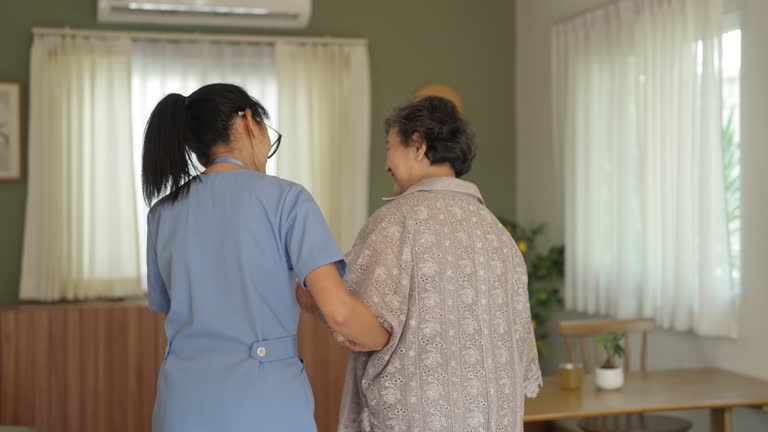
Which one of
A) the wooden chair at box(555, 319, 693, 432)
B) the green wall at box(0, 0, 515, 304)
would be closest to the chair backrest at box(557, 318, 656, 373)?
the wooden chair at box(555, 319, 693, 432)

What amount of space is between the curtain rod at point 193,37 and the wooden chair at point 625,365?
235cm

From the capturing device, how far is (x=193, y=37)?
5121 millimetres

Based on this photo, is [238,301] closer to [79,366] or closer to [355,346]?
[355,346]

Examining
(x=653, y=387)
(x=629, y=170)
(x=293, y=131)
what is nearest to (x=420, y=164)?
(x=653, y=387)

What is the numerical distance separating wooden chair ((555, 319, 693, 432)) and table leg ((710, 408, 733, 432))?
0.35 feet

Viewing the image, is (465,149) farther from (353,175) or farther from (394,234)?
(353,175)

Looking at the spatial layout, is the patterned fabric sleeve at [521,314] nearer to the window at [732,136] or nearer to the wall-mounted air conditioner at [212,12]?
the window at [732,136]

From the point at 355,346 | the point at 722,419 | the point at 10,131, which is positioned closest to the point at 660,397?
A: the point at 722,419

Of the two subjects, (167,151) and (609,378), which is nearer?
(167,151)

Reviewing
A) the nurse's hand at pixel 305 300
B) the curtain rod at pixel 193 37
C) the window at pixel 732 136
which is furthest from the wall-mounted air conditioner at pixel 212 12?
the nurse's hand at pixel 305 300

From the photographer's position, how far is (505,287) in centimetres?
214

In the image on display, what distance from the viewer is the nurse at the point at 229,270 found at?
1.71 meters

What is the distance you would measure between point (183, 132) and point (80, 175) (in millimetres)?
3421

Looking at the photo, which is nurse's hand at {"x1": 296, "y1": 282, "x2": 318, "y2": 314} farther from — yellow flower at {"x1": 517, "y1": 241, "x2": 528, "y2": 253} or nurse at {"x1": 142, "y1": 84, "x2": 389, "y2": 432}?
yellow flower at {"x1": 517, "y1": 241, "x2": 528, "y2": 253}
